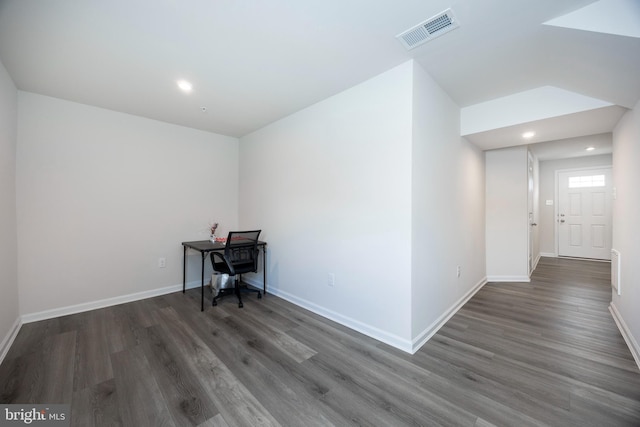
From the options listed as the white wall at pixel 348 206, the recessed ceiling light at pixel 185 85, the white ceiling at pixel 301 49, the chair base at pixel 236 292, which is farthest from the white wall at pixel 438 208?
the recessed ceiling light at pixel 185 85

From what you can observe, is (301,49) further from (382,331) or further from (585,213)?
(585,213)

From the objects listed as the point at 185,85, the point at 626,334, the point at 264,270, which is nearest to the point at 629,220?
the point at 626,334

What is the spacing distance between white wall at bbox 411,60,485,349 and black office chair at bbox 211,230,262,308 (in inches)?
81.2

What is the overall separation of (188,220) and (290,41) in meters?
3.02

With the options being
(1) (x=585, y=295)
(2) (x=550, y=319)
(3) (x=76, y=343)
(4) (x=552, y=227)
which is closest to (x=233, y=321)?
(3) (x=76, y=343)

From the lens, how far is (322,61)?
2148 millimetres

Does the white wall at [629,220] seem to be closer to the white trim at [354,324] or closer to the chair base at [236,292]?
the white trim at [354,324]

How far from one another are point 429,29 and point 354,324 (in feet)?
8.46

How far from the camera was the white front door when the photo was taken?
556 cm

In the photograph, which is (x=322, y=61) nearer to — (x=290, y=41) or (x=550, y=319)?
(x=290, y=41)

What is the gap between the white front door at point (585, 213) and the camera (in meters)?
5.56

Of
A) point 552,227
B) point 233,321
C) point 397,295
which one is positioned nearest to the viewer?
point 397,295

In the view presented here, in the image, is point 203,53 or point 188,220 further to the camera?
point 188,220

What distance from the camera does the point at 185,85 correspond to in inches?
100.0
